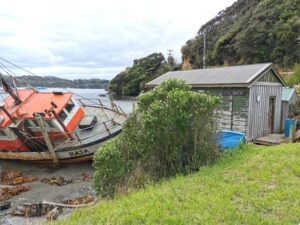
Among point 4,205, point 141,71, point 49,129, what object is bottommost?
point 4,205

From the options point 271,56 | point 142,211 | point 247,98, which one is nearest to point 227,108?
point 247,98

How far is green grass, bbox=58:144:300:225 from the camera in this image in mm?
4027

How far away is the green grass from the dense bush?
0.72m

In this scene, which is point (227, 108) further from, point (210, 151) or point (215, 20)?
point (215, 20)

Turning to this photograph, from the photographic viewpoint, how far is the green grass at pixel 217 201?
403cm

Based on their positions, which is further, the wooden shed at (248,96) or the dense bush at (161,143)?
the wooden shed at (248,96)

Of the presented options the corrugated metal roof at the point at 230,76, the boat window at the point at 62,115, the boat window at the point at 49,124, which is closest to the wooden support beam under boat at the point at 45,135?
the boat window at the point at 49,124

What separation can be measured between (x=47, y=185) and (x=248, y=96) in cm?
869

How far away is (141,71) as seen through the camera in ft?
213

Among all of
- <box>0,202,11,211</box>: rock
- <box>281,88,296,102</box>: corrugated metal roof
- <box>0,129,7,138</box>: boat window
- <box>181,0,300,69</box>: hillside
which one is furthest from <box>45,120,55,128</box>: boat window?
<box>181,0,300,69</box>: hillside

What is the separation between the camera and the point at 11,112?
43.8 ft

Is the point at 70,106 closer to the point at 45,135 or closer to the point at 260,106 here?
the point at 45,135

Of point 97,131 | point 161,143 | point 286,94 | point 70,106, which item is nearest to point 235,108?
point 286,94

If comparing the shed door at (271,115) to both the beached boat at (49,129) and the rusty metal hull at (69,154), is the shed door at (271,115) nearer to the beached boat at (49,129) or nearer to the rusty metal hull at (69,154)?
the beached boat at (49,129)
